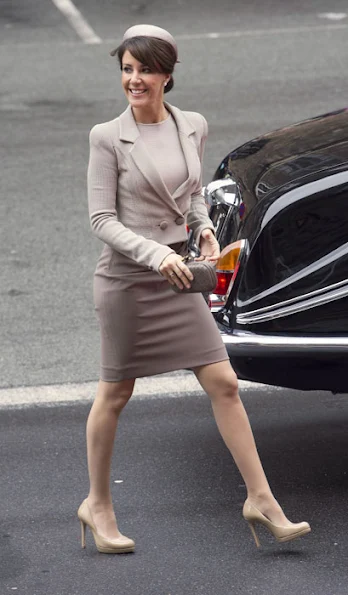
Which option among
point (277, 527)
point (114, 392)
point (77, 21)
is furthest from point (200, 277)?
point (77, 21)

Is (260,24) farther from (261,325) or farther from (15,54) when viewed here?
(261,325)

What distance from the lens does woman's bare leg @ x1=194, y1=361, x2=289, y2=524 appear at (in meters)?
4.43

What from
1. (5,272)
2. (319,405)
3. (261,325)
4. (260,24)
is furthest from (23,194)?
(260,24)

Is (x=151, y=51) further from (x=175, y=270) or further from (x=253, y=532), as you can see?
(x=253, y=532)

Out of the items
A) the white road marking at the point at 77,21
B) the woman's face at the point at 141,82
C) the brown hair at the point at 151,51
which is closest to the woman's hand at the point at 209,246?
the woman's face at the point at 141,82

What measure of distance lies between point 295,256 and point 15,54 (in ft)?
36.9

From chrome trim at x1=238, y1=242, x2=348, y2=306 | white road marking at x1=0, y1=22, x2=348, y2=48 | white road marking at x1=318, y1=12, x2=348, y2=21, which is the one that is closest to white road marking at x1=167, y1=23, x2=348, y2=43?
white road marking at x1=0, y1=22, x2=348, y2=48

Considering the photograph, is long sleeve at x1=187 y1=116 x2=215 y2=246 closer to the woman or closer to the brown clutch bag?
the woman

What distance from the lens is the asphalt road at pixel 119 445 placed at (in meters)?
4.44

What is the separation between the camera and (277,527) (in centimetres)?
446

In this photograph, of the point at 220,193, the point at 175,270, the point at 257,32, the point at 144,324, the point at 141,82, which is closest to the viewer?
the point at 175,270

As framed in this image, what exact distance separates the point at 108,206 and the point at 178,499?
1.38 meters

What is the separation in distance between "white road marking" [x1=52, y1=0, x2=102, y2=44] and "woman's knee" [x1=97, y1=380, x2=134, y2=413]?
12264 mm

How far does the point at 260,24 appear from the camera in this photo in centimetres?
1728
